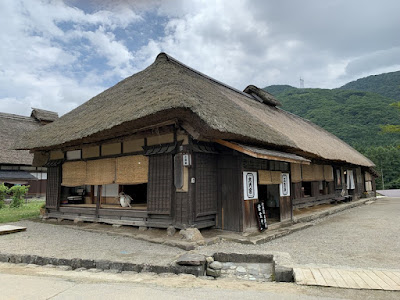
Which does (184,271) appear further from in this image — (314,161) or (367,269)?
(314,161)

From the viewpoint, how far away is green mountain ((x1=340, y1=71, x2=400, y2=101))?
55094mm

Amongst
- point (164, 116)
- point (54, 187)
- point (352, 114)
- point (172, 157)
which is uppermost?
point (352, 114)

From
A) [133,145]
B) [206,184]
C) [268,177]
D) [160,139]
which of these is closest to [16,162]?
[133,145]

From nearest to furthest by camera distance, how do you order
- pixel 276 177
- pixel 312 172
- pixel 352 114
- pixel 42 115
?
pixel 276 177
pixel 312 172
pixel 42 115
pixel 352 114

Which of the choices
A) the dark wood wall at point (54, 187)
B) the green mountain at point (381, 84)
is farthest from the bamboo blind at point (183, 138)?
the green mountain at point (381, 84)

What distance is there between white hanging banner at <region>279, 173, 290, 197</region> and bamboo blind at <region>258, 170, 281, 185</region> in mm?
337

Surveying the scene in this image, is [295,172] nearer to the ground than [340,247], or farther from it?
farther from it

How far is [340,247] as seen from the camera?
588 centimetres

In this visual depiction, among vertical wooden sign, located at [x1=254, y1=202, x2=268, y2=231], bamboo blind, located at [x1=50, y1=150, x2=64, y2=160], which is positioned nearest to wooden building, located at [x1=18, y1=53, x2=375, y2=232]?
vertical wooden sign, located at [x1=254, y1=202, x2=268, y2=231]

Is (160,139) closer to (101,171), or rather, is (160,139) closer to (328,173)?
(101,171)

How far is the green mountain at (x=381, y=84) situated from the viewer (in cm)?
5509

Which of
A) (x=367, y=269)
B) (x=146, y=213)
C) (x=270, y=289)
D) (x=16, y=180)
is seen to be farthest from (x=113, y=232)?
(x=16, y=180)

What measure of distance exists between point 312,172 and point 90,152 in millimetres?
9603

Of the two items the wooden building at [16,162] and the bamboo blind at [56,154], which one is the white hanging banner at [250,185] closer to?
the bamboo blind at [56,154]
